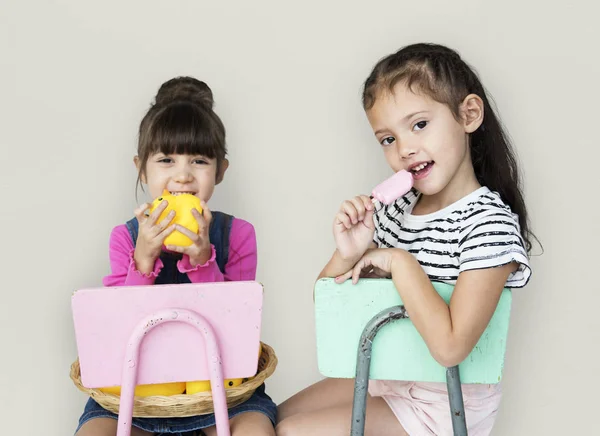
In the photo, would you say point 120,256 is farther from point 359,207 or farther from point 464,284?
point 464,284

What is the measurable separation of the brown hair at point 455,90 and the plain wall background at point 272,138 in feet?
1.56

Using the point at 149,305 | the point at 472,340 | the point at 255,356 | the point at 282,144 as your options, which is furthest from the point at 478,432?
the point at 282,144

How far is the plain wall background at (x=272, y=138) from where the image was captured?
2.10m

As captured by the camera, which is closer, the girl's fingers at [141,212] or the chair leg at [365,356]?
the chair leg at [365,356]

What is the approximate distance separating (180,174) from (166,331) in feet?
1.56

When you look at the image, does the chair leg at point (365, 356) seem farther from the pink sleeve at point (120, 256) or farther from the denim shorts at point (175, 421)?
the pink sleeve at point (120, 256)

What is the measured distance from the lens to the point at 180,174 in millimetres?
1747

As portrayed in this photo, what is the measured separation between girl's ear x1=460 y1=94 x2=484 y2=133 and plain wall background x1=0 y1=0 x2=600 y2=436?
562 mm

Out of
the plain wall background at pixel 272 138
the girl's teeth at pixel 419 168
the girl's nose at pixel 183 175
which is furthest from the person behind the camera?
the plain wall background at pixel 272 138

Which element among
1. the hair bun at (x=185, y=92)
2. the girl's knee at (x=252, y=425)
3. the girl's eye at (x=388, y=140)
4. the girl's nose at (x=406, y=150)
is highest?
the hair bun at (x=185, y=92)

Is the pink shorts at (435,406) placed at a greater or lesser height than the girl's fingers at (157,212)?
lesser

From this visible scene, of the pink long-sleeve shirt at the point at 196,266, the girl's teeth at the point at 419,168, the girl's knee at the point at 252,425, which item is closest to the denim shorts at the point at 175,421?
the girl's knee at the point at 252,425

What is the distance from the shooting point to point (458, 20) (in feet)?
7.00

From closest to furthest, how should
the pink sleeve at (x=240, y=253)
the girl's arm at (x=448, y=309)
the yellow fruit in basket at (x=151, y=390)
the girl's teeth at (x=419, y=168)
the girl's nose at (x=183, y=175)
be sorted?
the girl's arm at (x=448, y=309)
the yellow fruit in basket at (x=151, y=390)
the girl's teeth at (x=419, y=168)
the girl's nose at (x=183, y=175)
the pink sleeve at (x=240, y=253)
